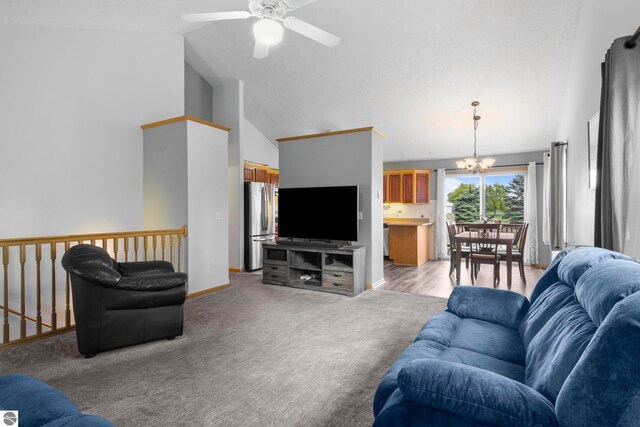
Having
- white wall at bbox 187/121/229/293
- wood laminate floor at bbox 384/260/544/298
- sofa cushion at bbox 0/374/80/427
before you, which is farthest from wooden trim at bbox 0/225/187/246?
wood laminate floor at bbox 384/260/544/298

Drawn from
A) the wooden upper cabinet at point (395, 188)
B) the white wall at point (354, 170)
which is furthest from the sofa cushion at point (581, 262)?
the wooden upper cabinet at point (395, 188)

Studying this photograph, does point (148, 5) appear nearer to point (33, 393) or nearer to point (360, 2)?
point (360, 2)

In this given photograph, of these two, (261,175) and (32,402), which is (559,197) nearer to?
(261,175)

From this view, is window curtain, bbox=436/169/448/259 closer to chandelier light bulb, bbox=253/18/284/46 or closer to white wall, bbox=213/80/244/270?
white wall, bbox=213/80/244/270

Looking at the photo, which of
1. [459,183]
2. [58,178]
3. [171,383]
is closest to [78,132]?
[58,178]

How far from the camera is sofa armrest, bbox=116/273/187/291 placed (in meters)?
2.77

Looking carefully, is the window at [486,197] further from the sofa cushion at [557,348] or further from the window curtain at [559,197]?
the sofa cushion at [557,348]

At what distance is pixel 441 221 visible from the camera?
8023 millimetres

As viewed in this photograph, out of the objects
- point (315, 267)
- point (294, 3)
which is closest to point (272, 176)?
point (315, 267)

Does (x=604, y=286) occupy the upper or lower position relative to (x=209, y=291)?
upper

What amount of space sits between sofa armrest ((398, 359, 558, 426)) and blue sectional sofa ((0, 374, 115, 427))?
100 cm

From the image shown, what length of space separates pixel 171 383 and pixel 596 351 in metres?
2.34

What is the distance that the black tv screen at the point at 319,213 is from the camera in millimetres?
4750

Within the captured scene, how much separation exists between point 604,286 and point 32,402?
214cm
